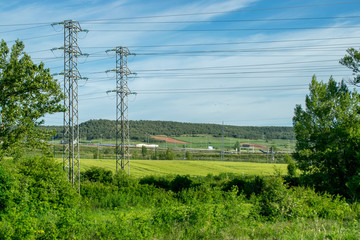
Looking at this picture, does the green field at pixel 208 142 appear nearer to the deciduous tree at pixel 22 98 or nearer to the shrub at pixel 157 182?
the shrub at pixel 157 182

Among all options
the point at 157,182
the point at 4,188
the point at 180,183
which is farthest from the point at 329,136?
the point at 4,188

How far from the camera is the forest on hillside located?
138125 millimetres

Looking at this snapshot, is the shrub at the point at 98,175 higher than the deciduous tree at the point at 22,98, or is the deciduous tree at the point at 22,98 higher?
the deciduous tree at the point at 22,98

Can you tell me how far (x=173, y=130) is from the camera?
169500 mm

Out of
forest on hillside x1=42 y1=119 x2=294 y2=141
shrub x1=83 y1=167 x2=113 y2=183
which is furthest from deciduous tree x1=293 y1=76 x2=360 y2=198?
forest on hillside x1=42 y1=119 x2=294 y2=141

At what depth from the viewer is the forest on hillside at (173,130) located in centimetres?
13812

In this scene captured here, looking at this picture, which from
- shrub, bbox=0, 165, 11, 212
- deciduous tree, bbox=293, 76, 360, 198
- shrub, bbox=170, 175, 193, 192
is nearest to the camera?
shrub, bbox=0, 165, 11, 212

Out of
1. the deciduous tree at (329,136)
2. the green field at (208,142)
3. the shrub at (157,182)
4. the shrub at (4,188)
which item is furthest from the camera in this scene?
the green field at (208,142)

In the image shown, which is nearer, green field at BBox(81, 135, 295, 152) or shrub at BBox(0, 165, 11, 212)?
shrub at BBox(0, 165, 11, 212)

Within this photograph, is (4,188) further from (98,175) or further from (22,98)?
(98,175)

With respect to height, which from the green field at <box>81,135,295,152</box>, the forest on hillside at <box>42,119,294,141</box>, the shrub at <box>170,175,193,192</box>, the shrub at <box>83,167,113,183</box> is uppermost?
the forest on hillside at <box>42,119,294,141</box>

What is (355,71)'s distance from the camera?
3195cm

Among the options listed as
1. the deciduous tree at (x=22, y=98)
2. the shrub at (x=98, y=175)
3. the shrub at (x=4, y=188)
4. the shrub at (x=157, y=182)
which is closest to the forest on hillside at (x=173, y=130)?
the shrub at (x=98, y=175)

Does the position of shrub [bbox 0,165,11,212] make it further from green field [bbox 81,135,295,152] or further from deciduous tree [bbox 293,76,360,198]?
green field [bbox 81,135,295,152]
